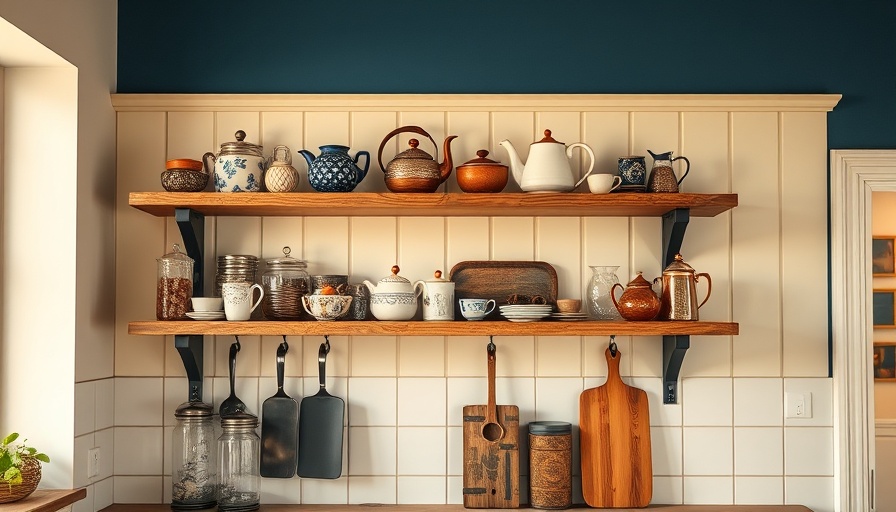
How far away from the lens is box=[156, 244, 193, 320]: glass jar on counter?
2.33 meters

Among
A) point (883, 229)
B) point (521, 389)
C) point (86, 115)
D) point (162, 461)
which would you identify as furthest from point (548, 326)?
point (883, 229)

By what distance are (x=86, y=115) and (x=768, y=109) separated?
191cm

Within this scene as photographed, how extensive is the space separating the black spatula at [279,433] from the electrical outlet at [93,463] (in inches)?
17.4

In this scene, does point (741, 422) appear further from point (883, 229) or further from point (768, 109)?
point (883, 229)

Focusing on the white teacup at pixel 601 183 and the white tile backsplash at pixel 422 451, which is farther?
the white tile backsplash at pixel 422 451

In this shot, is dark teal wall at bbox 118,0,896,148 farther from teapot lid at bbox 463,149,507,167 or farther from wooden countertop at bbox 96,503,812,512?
wooden countertop at bbox 96,503,812,512

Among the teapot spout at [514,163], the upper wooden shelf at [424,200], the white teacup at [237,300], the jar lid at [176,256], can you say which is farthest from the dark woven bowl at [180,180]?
the teapot spout at [514,163]

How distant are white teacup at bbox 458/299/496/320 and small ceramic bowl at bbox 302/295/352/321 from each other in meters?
0.31

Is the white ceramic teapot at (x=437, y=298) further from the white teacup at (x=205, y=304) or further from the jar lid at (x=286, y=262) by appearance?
the white teacup at (x=205, y=304)

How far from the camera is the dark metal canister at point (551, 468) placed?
93.7 inches

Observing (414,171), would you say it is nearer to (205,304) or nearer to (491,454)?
(205,304)

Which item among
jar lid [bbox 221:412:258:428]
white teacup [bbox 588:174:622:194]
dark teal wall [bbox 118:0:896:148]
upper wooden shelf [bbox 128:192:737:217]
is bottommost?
jar lid [bbox 221:412:258:428]

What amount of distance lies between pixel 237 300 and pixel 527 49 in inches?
43.5

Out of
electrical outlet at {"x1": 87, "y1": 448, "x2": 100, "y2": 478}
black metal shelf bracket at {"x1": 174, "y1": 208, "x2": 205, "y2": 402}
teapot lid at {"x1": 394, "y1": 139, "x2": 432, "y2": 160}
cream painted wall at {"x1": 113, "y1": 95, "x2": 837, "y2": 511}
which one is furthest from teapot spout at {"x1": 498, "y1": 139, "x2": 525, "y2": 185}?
electrical outlet at {"x1": 87, "y1": 448, "x2": 100, "y2": 478}
